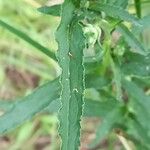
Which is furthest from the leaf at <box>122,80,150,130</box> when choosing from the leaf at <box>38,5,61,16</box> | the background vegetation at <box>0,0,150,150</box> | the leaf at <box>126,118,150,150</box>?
the background vegetation at <box>0,0,150,150</box>

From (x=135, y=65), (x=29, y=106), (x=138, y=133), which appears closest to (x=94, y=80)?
(x=135, y=65)

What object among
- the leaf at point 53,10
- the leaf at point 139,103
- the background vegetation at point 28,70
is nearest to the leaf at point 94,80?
the leaf at point 139,103

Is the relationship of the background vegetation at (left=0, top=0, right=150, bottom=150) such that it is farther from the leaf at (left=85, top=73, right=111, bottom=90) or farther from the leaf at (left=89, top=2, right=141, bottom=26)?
the leaf at (left=89, top=2, right=141, bottom=26)

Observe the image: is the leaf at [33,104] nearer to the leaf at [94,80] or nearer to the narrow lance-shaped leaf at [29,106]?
the narrow lance-shaped leaf at [29,106]

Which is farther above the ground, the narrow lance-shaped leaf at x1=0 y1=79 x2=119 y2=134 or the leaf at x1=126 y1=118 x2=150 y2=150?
the narrow lance-shaped leaf at x1=0 y1=79 x2=119 y2=134

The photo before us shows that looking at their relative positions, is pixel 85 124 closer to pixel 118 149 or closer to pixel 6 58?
pixel 118 149

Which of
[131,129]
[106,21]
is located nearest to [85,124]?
[131,129]
